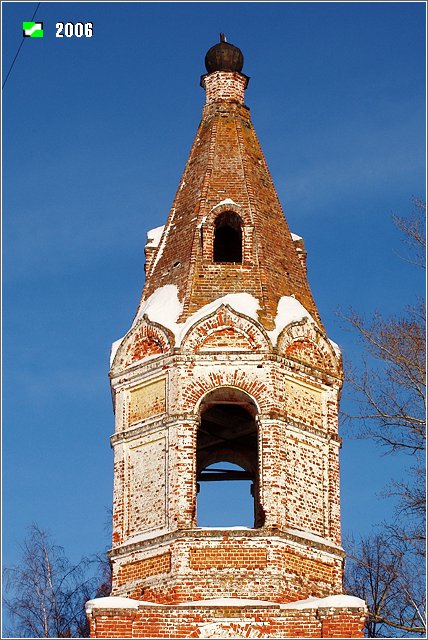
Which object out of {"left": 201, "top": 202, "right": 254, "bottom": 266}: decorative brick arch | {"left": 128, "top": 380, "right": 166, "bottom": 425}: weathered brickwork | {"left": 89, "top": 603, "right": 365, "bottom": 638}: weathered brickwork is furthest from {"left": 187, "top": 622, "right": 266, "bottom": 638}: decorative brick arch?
{"left": 201, "top": 202, "right": 254, "bottom": 266}: decorative brick arch

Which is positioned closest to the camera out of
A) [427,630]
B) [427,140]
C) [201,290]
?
[427,630]

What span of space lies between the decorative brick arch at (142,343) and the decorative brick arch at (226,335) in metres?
0.36

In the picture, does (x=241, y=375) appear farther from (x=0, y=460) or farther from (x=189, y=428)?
(x=0, y=460)

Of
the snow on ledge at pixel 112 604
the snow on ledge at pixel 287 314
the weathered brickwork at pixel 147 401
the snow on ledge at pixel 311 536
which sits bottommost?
the snow on ledge at pixel 112 604

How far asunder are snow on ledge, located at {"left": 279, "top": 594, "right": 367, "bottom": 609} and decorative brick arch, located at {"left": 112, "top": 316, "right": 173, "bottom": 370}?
3.96 metres

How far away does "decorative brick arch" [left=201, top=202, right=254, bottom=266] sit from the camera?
25.8 m

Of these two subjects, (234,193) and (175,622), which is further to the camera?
(234,193)

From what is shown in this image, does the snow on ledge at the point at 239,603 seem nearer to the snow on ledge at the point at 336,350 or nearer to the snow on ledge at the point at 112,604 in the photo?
the snow on ledge at the point at 112,604

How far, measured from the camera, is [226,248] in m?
26.7

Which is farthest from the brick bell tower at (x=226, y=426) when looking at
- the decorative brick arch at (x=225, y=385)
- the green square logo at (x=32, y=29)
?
the green square logo at (x=32, y=29)

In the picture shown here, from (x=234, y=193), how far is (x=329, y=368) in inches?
118

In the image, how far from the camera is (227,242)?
26750 mm

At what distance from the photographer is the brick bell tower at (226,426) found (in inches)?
890

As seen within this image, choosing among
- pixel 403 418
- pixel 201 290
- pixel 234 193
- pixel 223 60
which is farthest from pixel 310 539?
pixel 223 60
